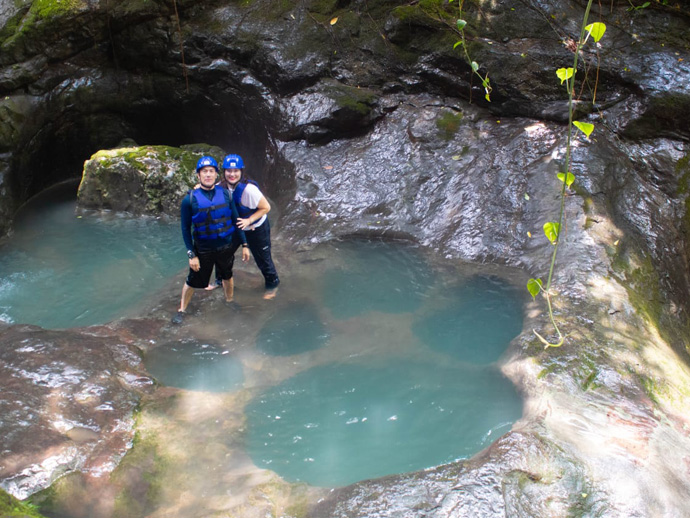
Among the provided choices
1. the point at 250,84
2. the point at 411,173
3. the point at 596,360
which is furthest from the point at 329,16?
the point at 596,360

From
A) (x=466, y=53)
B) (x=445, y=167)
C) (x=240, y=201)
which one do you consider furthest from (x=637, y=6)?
(x=240, y=201)

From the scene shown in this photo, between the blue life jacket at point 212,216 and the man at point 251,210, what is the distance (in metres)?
0.18

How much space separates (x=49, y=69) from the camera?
8414mm

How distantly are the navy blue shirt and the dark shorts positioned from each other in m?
0.06

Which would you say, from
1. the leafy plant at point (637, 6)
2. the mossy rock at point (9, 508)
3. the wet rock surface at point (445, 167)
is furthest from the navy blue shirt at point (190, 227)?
the leafy plant at point (637, 6)

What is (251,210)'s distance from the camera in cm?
573

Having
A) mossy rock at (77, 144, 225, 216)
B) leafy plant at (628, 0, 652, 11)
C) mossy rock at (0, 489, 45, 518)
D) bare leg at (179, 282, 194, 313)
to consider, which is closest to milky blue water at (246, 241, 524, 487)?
bare leg at (179, 282, 194, 313)

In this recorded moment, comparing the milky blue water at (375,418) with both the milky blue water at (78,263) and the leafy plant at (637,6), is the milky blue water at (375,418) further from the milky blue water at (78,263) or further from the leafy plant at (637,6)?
the leafy plant at (637,6)

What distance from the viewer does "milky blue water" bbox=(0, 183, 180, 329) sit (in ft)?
19.9

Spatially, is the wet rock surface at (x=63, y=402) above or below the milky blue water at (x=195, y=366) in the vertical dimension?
above

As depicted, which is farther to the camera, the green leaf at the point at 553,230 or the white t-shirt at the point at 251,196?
the white t-shirt at the point at 251,196

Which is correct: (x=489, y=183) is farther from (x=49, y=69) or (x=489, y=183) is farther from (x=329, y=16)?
(x=49, y=69)

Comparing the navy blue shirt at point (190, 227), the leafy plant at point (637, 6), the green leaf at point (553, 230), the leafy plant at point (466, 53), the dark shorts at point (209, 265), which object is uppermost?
the leafy plant at point (637, 6)

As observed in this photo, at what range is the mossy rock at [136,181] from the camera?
8320 mm
